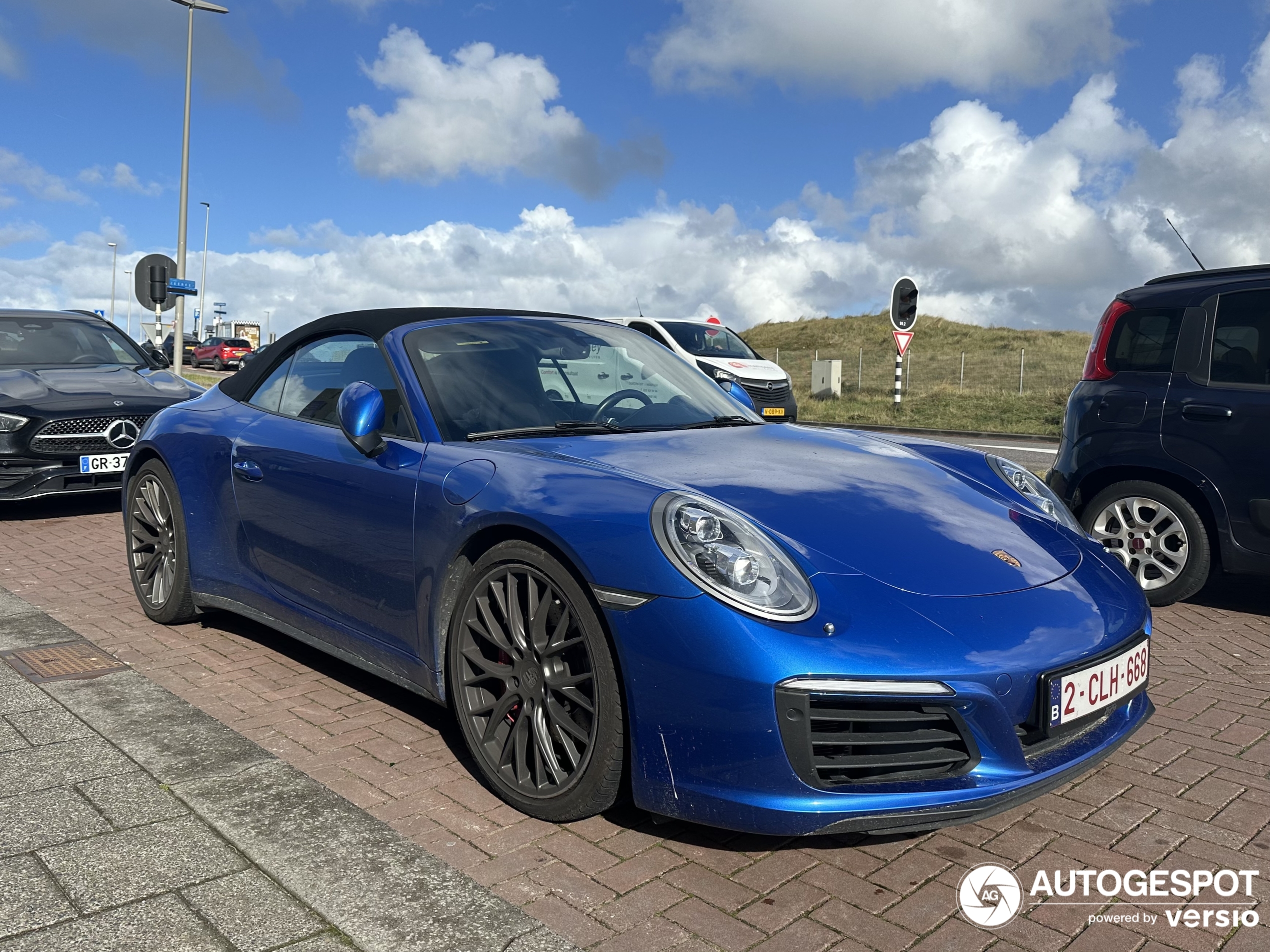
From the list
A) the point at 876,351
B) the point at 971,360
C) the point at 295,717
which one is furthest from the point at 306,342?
the point at 876,351

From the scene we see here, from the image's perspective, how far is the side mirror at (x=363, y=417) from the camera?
3.49 m

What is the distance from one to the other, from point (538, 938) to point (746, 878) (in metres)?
0.57

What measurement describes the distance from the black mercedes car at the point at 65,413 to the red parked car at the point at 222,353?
1735 inches

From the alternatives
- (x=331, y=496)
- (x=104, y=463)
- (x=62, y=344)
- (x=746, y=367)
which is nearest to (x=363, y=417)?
(x=331, y=496)

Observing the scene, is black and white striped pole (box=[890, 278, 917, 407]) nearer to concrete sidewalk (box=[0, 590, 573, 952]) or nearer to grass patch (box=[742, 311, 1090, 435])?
grass patch (box=[742, 311, 1090, 435])

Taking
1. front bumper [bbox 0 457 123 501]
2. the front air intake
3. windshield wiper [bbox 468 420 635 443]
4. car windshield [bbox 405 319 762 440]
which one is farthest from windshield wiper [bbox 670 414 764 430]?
front bumper [bbox 0 457 123 501]

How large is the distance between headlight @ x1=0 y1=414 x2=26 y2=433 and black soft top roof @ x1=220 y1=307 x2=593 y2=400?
3.69 metres

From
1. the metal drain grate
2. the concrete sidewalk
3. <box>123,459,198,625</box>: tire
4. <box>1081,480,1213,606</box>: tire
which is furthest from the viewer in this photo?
<box>1081,480,1213,606</box>: tire

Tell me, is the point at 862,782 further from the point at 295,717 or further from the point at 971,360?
the point at 971,360

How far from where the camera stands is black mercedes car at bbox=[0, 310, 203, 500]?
301 inches

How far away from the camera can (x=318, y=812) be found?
9.87 feet

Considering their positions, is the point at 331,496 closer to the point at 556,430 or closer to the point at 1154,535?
the point at 556,430

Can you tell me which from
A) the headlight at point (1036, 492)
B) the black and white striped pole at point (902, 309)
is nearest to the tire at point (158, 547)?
the headlight at point (1036, 492)

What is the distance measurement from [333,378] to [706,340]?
45.6 feet
